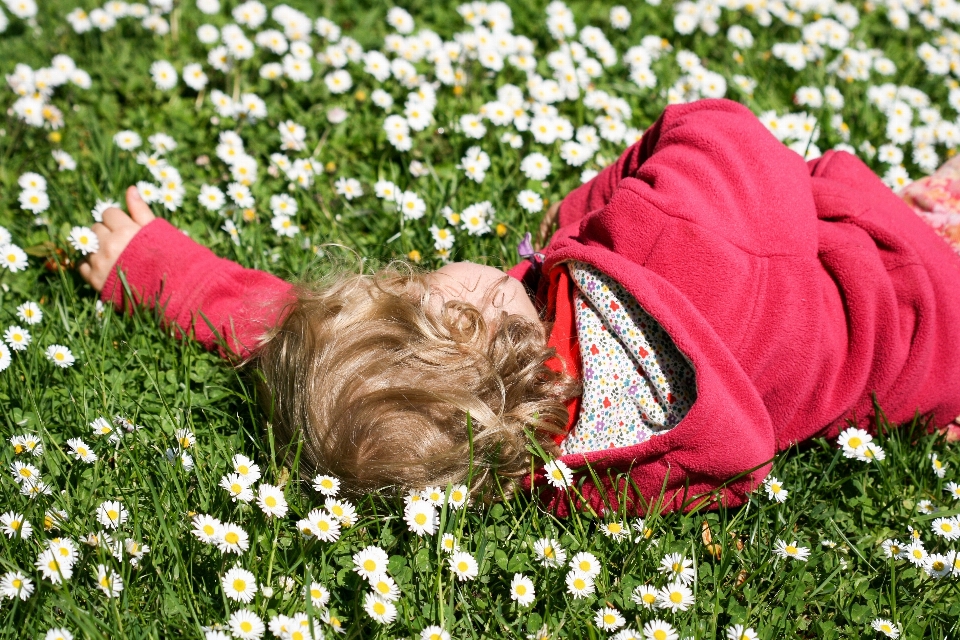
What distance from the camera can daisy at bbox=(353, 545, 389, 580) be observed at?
5.86ft

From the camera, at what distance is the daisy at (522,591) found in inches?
72.5

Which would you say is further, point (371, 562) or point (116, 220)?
point (116, 220)

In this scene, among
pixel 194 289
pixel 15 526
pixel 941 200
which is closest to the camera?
pixel 15 526

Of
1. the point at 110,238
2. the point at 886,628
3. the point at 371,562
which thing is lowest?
the point at 886,628

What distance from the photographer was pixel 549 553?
1.88m

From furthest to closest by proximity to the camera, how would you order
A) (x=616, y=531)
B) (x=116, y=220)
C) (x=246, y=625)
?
(x=116, y=220) → (x=616, y=531) → (x=246, y=625)

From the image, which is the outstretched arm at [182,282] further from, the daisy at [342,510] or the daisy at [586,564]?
the daisy at [586,564]

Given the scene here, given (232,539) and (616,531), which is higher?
(232,539)

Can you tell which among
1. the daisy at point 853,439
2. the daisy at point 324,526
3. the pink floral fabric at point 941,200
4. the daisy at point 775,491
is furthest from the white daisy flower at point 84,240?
the pink floral fabric at point 941,200

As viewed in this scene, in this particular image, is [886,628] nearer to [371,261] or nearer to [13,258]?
[371,261]

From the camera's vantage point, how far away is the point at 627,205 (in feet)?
7.06

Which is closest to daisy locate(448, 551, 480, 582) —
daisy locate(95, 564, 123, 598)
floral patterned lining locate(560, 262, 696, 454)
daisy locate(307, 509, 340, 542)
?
daisy locate(307, 509, 340, 542)

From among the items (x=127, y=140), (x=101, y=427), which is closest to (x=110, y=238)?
(x=127, y=140)

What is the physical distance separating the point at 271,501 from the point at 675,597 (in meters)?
0.82
